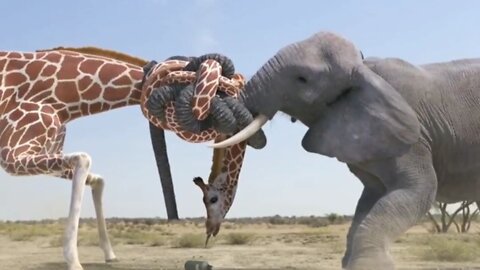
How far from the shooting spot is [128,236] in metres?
19.9

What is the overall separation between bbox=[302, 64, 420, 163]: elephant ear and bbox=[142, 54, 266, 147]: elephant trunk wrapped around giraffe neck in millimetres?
885

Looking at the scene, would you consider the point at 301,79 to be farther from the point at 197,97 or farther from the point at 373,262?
the point at 373,262

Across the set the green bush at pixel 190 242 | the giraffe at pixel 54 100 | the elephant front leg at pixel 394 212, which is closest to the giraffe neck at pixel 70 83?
the giraffe at pixel 54 100

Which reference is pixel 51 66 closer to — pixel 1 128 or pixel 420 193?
pixel 1 128

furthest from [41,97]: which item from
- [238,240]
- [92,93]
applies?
[238,240]

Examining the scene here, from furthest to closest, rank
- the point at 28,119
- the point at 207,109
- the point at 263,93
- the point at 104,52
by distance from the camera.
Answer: the point at 104,52, the point at 28,119, the point at 207,109, the point at 263,93

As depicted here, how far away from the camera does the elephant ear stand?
5379mm

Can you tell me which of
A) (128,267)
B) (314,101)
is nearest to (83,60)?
(128,267)

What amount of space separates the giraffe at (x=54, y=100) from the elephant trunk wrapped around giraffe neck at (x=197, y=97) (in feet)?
0.28

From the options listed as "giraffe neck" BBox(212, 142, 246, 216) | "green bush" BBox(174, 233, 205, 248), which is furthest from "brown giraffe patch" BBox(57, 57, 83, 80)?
"green bush" BBox(174, 233, 205, 248)

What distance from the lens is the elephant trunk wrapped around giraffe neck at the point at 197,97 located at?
6.20 m

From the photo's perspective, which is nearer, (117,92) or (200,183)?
(117,92)

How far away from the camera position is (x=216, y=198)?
Result: 302 inches

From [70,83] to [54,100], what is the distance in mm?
291
